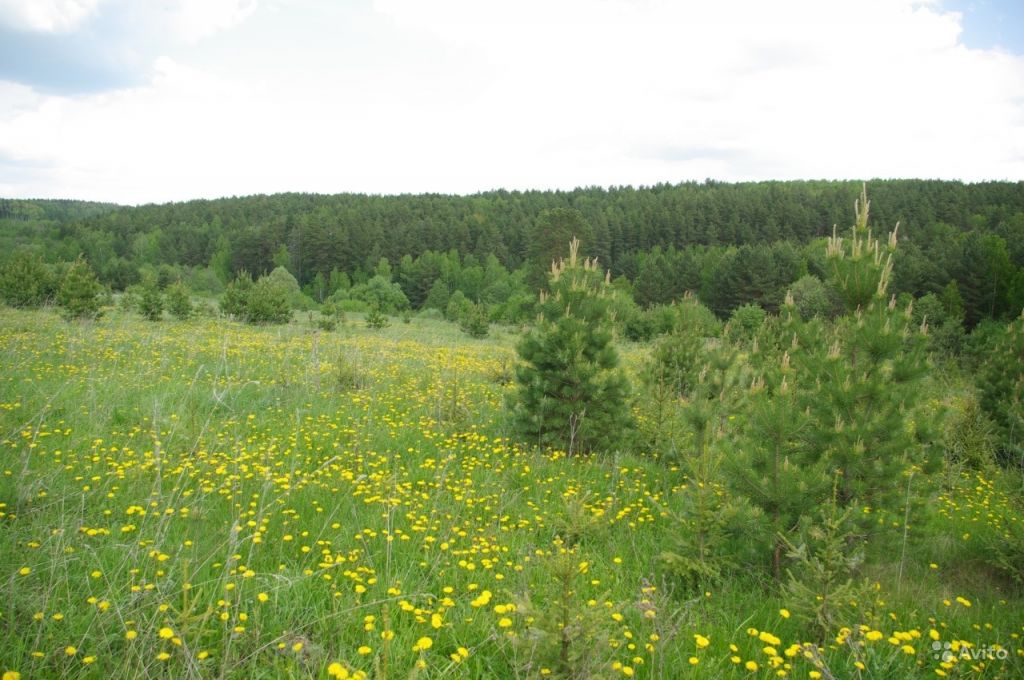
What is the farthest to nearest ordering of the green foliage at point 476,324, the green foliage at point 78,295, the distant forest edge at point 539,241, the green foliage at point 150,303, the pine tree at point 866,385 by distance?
the distant forest edge at point 539,241
the green foliage at point 476,324
the green foliage at point 150,303
the green foliage at point 78,295
the pine tree at point 866,385

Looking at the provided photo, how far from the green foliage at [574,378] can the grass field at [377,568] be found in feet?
1.84

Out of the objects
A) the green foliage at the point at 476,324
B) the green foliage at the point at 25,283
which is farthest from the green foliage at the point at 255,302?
the green foliage at the point at 476,324

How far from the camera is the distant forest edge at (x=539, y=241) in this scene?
5931cm

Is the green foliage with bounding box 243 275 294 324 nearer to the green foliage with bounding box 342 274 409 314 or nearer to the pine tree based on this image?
the pine tree

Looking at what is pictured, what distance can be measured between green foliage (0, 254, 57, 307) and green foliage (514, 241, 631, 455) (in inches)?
800

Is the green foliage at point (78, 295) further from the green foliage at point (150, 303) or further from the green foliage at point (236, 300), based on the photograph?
the green foliage at point (236, 300)

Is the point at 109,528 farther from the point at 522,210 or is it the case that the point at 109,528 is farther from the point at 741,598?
the point at 522,210

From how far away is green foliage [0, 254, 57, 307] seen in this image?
20.3 metres

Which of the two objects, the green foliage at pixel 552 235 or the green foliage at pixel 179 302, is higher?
the green foliage at pixel 552 235

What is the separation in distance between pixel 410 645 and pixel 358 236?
8404 centimetres

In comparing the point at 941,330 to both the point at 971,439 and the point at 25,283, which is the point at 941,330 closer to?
the point at 971,439

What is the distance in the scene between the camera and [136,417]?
6.43 meters

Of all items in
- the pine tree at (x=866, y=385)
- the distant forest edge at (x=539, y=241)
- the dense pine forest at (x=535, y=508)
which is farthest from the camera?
the distant forest edge at (x=539, y=241)

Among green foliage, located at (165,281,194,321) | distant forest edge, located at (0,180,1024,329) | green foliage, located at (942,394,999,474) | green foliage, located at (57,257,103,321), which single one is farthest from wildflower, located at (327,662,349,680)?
distant forest edge, located at (0,180,1024,329)
